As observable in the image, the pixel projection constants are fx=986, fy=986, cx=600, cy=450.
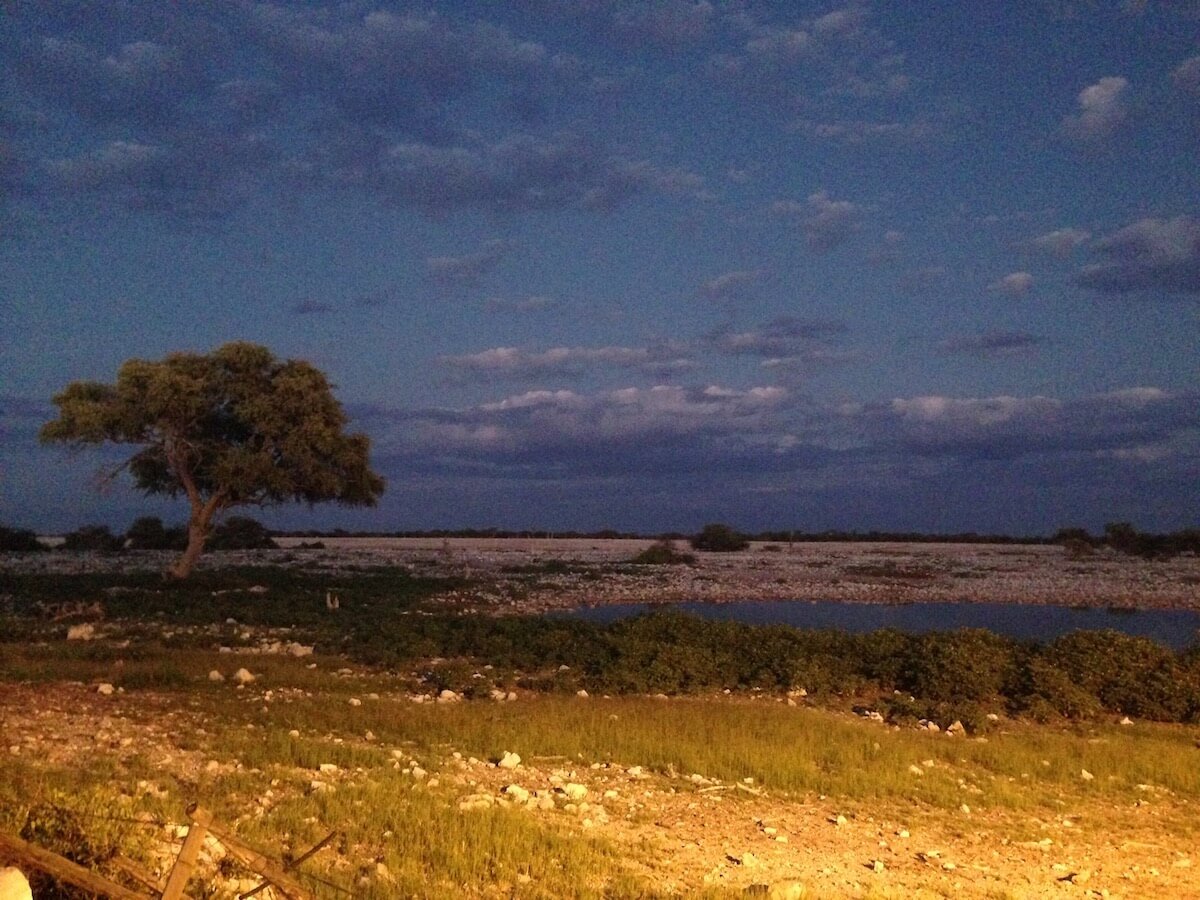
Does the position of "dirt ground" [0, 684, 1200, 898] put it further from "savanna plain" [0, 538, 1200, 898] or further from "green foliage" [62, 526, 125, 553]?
"green foliage" [62, 526, 125, 553]

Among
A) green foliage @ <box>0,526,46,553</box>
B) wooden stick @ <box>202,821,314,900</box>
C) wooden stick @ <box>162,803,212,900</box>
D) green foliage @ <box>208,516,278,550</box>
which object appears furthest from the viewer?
green foliage @ <box>208,516,278,550</box>

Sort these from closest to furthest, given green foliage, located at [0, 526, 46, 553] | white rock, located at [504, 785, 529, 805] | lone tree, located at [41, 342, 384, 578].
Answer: white rock, located at [504, 785, 529, 805], lone tree, located at [41, 342, 384, 578], green foliage, located at [0, 526, 46, 553]

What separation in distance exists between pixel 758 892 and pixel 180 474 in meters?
31.4

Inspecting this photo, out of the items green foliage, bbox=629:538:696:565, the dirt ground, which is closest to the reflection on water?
green foliage, bbox=629:538:696:565

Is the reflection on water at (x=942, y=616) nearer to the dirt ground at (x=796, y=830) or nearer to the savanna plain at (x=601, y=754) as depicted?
the savanna plain at (x=601, y=754)

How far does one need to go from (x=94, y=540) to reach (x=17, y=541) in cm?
577

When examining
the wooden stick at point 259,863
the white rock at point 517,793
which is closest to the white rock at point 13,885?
the wooden stick at point 259,863

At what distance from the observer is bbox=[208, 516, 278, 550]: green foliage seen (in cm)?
7456

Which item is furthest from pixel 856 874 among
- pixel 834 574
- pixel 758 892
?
pixel 834 574

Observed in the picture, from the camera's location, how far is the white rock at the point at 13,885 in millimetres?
5426

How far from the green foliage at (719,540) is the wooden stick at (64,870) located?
285 ft

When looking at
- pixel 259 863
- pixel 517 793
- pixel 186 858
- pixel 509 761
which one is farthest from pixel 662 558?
pixel 186 858

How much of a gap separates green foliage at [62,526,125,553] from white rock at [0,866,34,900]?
6745 cm

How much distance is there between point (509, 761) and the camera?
1210 cm
